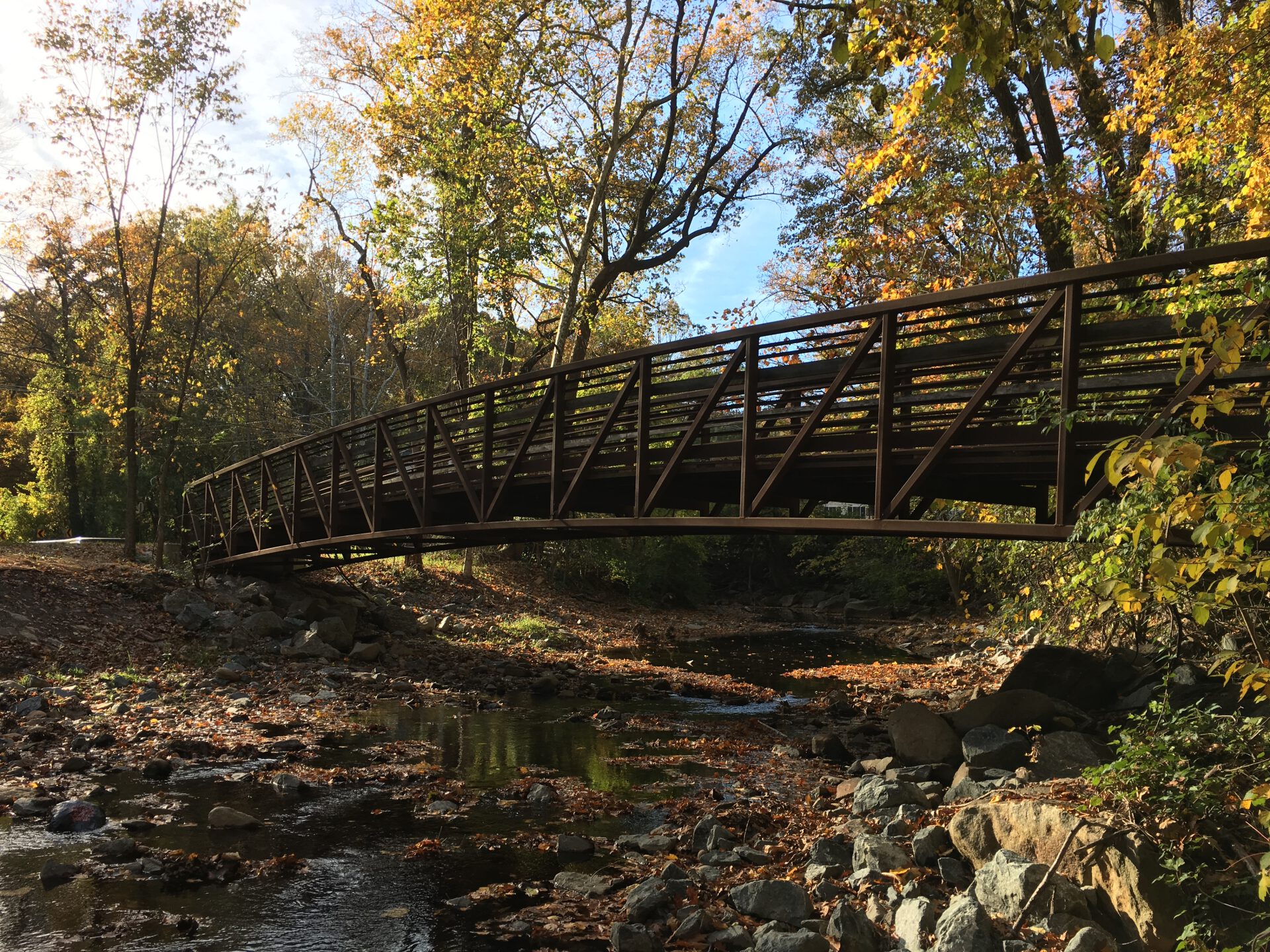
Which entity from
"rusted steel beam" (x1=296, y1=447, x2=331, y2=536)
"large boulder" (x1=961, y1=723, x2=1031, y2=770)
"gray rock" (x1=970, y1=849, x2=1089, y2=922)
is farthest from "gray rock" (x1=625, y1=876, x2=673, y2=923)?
"rusted steel beam" (x1=296, y1=447, x2=331, y2=536)

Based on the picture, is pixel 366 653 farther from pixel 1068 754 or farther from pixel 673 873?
pixel 1068 754

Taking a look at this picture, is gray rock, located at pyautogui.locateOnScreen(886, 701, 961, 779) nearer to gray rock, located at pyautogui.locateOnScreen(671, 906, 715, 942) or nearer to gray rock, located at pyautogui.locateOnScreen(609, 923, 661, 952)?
gray rock, located at pyautogui.locateOnScreen(671, 906, 715, 942)

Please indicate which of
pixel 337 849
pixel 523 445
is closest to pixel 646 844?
pixel 337 849

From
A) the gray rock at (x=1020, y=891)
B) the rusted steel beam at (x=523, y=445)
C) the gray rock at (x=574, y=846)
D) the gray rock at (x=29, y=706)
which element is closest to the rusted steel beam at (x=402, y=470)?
the rusted steel beam at (x=523, y=445)

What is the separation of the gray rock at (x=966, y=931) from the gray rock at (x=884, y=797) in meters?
2.30

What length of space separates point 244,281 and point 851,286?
29304mm

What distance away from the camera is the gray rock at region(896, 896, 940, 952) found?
455 centimetres

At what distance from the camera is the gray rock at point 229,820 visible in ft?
21.6

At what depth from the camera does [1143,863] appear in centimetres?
460

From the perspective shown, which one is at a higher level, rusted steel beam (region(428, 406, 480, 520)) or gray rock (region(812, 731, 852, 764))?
rusted steel beam (region(428, 406, 480, 520))

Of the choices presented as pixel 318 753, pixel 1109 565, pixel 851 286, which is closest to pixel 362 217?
pixel 851 286

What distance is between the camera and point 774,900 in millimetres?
5148

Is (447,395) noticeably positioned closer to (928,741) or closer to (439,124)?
(928,741)

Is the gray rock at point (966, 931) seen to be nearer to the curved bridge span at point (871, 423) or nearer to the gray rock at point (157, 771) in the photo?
the curved bridge span at point (871, 423)
